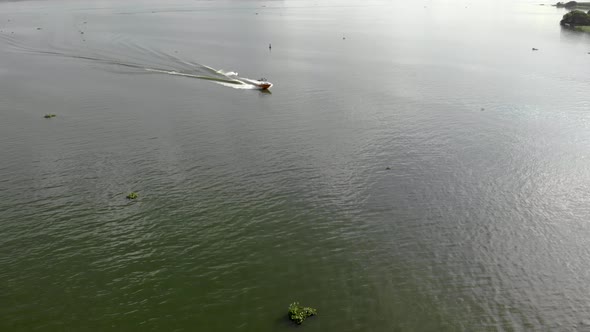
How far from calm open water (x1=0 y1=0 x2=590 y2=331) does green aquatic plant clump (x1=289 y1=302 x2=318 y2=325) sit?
0.60 m

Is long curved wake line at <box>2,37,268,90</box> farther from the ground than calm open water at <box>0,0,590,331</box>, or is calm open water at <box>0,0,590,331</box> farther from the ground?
long curved wake line at <box>2,37,268,90</box>

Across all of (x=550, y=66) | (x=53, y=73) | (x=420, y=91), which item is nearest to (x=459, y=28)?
(x=550, y=66)

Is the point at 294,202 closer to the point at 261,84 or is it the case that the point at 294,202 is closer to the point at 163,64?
the point at 261,84

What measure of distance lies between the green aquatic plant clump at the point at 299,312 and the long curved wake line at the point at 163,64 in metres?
67.8

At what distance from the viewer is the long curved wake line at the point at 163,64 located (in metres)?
97.7

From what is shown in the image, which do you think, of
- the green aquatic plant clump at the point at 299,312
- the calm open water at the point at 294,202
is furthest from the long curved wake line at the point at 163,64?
the green aquatic plant clump at the point at 299,312

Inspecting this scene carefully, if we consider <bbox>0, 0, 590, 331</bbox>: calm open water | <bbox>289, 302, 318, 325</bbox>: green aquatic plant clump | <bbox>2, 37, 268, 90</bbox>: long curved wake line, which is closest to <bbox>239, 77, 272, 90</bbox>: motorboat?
<bbox>2, 37, 268, 90</bbox>: long curved wake line

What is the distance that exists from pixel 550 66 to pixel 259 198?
103m

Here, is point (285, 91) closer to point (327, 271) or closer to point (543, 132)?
point (543, 132)

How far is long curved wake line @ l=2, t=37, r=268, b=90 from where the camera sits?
97688 mm

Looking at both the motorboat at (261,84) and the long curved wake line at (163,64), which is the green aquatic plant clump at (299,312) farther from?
the long curved wake line at (163,64)

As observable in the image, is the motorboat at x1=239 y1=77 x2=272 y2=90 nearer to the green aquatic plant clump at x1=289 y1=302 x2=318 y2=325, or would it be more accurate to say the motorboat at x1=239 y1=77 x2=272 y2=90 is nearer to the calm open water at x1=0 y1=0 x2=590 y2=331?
the calm open water at x1=0 y1=0 x2=590 y2=331

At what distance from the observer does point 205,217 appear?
43.7m

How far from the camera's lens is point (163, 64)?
10800 cm
